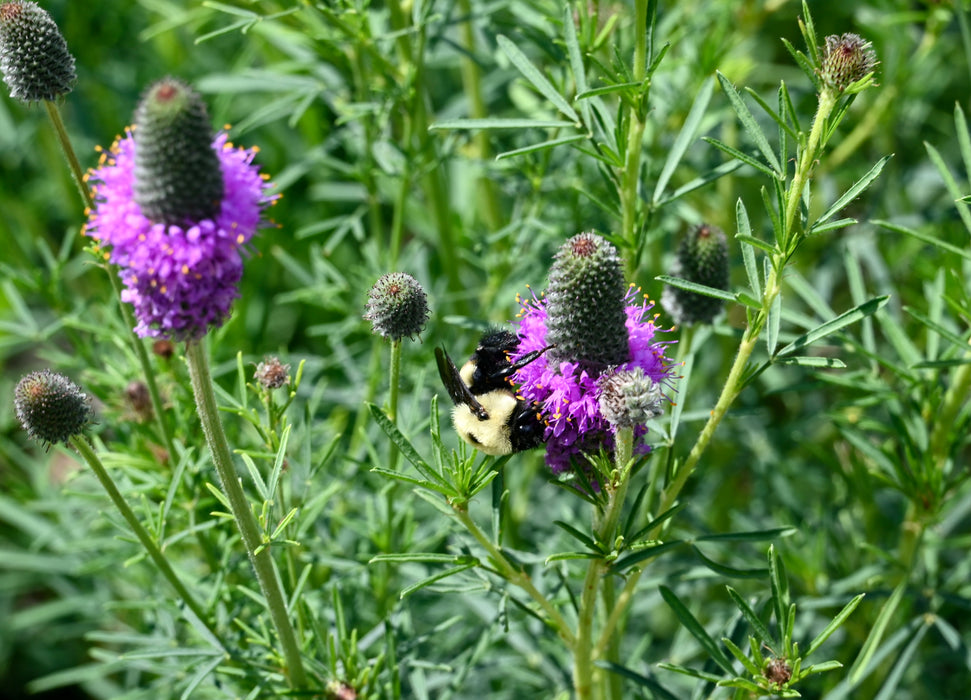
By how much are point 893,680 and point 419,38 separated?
2350 mm

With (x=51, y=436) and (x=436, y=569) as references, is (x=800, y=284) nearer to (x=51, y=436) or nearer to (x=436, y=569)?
(x=436, y=569)

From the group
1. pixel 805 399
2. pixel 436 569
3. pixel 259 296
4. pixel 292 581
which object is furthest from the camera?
pixel 259 296

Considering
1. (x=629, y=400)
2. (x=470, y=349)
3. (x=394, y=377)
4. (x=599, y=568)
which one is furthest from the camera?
(x=470, y=349)

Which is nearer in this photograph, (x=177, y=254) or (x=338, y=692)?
(x=177, y=254)

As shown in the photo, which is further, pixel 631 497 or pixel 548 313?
pixel 631 497

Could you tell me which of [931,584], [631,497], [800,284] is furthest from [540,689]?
[800,284]

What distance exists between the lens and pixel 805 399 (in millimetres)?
4426

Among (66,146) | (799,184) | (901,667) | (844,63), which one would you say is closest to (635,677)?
(901,667)

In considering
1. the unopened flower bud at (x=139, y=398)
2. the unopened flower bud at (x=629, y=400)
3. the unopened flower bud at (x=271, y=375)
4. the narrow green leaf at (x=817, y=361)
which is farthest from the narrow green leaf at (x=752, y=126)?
the unopened flower bud at (x=139, y=398)

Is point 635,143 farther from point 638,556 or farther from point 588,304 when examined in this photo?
point 638,556

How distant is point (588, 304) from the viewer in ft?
6.30

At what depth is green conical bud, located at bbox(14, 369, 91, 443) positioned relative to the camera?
2072 millimetres

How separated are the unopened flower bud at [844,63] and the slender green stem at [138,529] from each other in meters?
1.62

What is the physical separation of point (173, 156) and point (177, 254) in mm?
160
